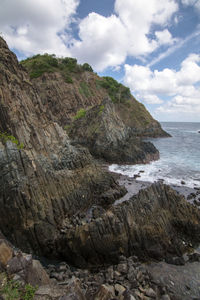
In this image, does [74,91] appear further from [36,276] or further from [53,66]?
[36,276]

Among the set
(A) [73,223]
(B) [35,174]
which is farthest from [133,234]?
(B) [35,174]

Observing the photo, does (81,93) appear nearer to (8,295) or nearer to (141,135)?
(141,135)

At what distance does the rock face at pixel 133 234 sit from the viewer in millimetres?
10141

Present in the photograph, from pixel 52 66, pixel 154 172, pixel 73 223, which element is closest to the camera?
pixel 73 223

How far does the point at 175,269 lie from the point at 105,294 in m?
5.46

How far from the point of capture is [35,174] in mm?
13406

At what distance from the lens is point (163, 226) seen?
36.7ft

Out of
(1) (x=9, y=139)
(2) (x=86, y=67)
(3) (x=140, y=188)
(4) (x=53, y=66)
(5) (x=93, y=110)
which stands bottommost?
(3) (x=140, y=188)

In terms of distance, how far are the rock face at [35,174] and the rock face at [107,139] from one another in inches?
552

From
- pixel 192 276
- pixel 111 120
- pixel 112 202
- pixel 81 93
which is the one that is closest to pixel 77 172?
pixel 112 202

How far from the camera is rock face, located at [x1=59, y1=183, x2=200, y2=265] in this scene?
10141 millimetres

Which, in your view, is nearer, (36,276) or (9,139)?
(36,276)

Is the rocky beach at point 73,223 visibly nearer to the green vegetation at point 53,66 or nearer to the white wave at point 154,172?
the white wave at point 154,172

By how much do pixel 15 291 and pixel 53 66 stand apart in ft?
235
